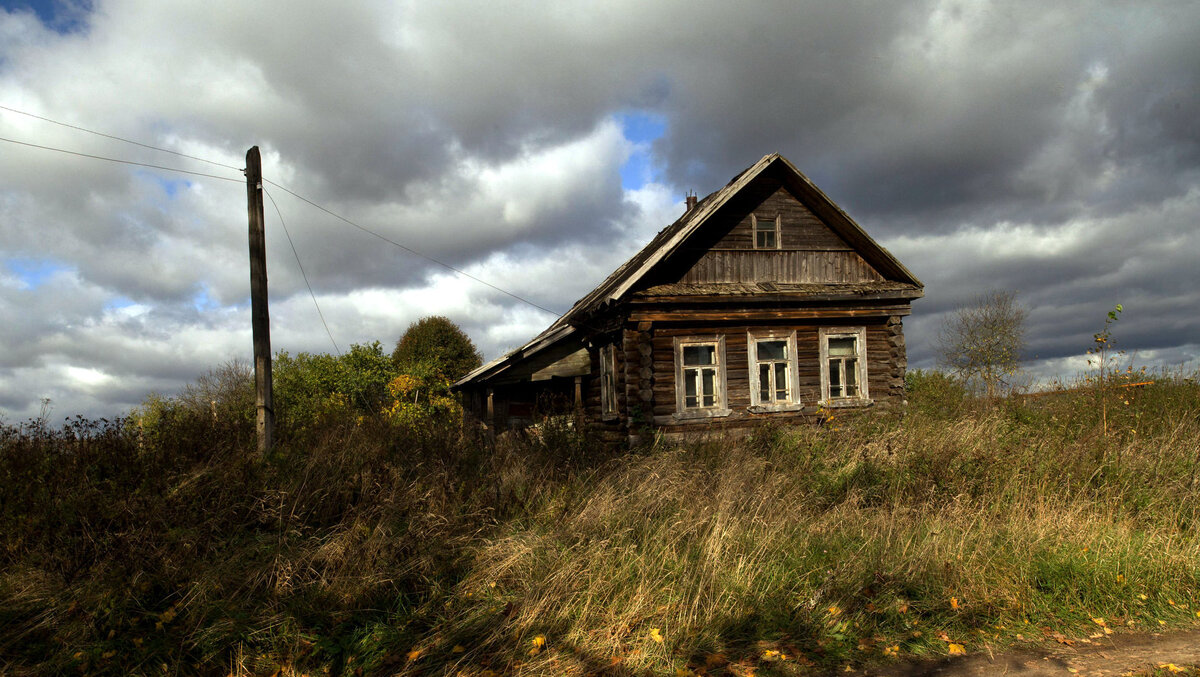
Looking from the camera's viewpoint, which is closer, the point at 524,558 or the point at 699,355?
the point at 524,558

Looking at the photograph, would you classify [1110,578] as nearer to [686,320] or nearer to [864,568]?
[864,568]

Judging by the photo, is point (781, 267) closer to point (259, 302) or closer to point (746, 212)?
point (746, 212)

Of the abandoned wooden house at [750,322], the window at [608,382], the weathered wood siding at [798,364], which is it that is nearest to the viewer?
the abandoned wooden house at [750,322]

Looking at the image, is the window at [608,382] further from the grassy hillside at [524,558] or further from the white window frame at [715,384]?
the grassy hillside at [524,558]

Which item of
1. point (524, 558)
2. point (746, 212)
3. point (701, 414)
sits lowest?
point (524, 558)

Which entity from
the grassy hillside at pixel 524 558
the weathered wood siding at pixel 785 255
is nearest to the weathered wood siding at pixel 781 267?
the weathered wood siding at pixel 785 255

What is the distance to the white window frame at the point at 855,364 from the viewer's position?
→ 14.2 metres

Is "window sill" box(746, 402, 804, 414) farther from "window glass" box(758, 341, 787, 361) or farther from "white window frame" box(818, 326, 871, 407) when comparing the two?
"window glass" box(758, 341, 787, 361)

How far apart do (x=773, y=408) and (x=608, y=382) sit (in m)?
3.71

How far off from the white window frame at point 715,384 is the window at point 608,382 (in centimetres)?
140

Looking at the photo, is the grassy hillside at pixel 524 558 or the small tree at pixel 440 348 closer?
the grassy hillside at pixel 524 558

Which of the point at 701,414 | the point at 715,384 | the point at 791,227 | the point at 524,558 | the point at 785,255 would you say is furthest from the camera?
the point at 791,227

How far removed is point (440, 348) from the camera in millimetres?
35094

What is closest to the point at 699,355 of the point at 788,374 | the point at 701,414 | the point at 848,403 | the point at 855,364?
the point at 701,414
